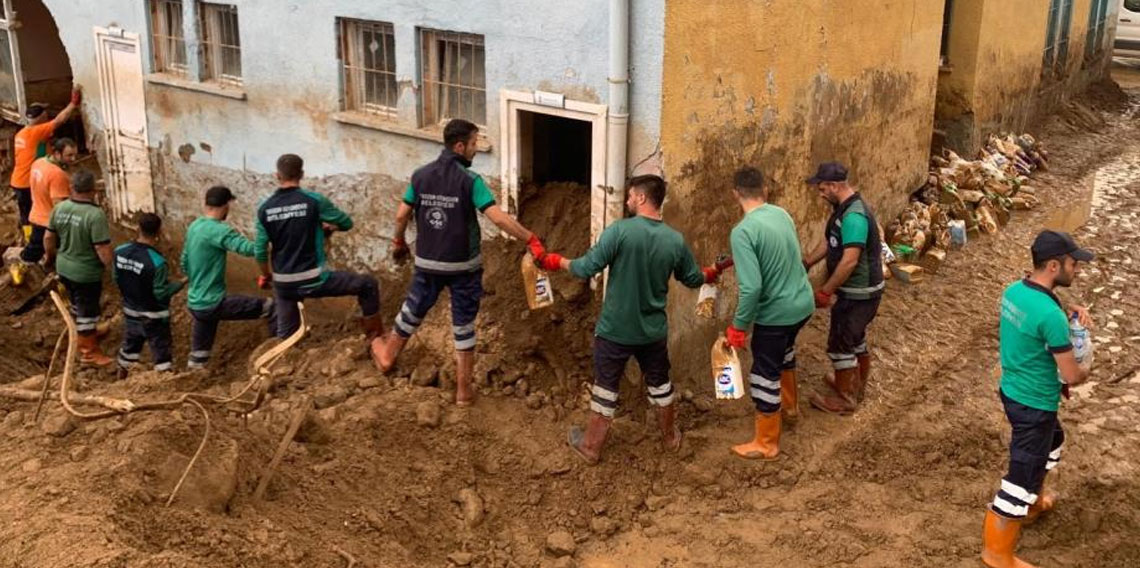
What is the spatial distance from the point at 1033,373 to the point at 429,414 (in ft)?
13.3

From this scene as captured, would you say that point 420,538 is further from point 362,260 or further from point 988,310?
point 988,310

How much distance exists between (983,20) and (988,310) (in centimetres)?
490

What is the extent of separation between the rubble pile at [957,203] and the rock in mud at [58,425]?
6.49 metres

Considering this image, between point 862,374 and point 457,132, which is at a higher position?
point 457,132

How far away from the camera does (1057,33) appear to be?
16.6 metres

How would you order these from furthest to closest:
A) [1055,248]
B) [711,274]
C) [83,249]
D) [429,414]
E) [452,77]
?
[83,249]
[452,77]
[429,414]
[711,274]
[1055,248]

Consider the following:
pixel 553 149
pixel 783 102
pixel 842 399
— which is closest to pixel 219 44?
pixel 553 149

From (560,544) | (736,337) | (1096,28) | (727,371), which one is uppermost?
(1096,28)

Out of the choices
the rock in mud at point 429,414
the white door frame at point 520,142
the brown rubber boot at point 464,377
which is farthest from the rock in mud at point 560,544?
the white door frame at point 520,142

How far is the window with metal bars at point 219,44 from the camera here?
10844mm

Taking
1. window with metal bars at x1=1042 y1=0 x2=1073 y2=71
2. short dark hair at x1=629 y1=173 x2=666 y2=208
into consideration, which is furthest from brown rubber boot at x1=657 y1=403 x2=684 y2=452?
window with metal bars at x1=1042 y1=0 x2=1073 y2=71

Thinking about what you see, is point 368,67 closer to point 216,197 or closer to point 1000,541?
point 216,197

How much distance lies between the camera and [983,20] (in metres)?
13.5

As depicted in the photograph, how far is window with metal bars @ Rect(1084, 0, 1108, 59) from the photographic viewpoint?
18.4m
